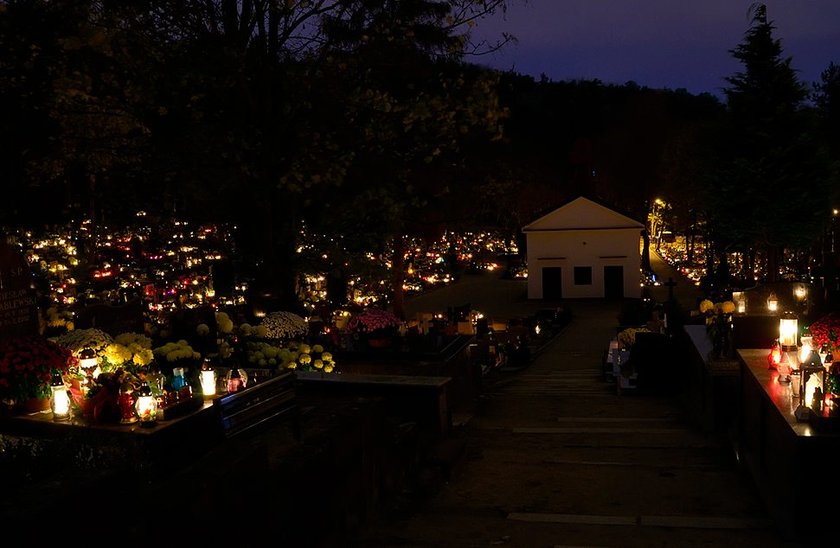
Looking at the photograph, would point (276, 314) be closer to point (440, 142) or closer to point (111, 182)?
point (440, 142)

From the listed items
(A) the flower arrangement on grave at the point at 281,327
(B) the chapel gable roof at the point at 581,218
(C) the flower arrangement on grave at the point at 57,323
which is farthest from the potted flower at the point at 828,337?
(B) the chapel gable roof at the point at 581,218

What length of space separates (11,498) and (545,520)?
15.7 feet

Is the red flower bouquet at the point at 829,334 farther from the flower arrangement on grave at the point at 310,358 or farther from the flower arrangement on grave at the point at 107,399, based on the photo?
the flower arrangement on grave at the point at 107,399

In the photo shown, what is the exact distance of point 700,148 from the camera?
1104 inches

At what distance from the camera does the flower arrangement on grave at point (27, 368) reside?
7363mm

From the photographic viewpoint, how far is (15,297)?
9.97m

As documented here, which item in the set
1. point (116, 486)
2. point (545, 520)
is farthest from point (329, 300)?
point (116, 486)

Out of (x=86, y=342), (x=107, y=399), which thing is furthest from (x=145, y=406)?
(x=86, y=342)

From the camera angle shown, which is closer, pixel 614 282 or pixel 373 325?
pixel 373 325

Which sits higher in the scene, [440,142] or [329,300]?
[440,142]

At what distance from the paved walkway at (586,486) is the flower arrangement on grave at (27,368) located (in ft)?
11.4

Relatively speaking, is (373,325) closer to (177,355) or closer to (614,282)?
(177,355)

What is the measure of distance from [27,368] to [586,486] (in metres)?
5.79

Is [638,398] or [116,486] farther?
[638,398]
